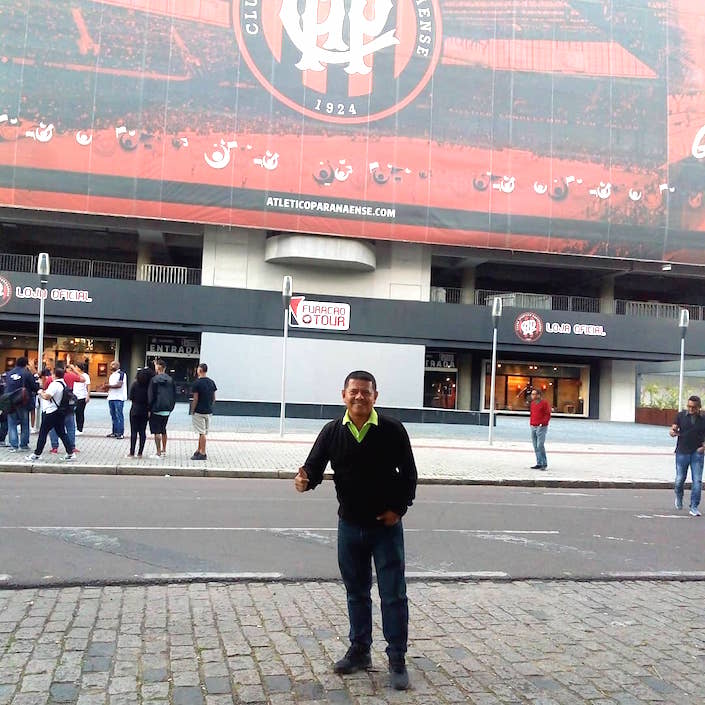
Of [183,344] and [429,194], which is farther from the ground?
[429,194]

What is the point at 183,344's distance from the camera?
99.7ft

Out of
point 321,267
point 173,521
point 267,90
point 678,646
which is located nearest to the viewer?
point 678,646

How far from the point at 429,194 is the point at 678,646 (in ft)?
83.2

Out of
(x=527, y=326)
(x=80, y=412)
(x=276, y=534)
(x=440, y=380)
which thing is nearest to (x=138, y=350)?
(x=440, y=380)

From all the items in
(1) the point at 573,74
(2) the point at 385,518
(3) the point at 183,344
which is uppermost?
(1) the point at 573,74

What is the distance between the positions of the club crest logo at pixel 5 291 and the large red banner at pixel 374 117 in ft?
9.91

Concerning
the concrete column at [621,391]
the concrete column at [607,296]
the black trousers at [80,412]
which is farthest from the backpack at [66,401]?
the concrete column at [607,296]

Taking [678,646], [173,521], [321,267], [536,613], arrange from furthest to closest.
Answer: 1. [321,267]
2. [173,521]
3. [536,613]
4. [678,646]

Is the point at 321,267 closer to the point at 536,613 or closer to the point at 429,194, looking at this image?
the point at 429,194

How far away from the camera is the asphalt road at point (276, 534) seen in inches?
227

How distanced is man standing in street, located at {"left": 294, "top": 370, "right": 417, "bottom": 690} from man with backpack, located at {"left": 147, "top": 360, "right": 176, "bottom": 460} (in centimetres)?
886

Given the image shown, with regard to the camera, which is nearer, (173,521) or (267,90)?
(173,521)

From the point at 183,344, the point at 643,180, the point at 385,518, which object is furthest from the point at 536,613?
the point at 643,180

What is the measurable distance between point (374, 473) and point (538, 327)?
89.9 feet
